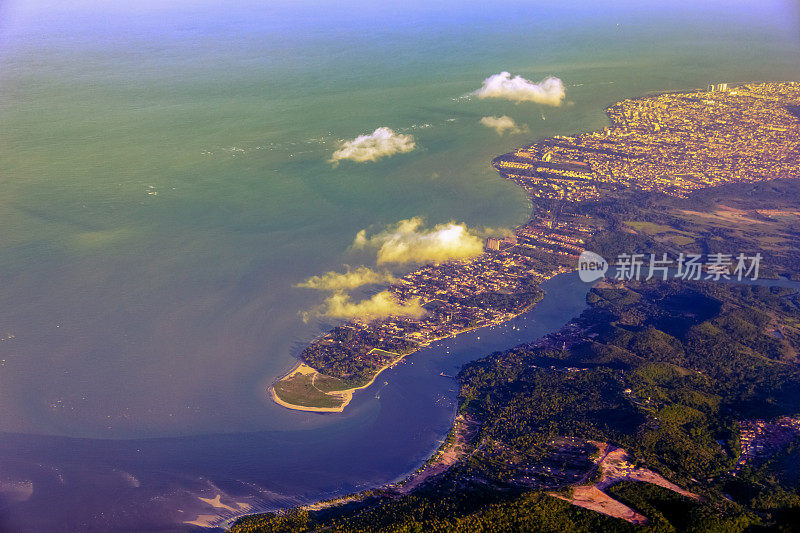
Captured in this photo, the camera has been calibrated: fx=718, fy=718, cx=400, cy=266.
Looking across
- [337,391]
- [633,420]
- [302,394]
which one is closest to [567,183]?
[633,420]

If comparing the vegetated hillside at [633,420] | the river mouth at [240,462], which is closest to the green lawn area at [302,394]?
the river mouth at [240,462]

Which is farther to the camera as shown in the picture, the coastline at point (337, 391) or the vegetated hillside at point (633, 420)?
the coastline at point (337, 391)

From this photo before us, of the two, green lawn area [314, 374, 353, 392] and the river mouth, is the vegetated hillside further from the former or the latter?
green lawn area [314, 374, 353, 392]

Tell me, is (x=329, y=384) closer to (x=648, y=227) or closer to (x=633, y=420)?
(x=633, y=420)

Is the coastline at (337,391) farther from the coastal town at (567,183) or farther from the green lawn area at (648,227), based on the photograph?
the green lawn area at (648,227)

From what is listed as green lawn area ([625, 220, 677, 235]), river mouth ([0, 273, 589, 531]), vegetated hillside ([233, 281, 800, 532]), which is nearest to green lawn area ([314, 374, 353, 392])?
river mouth ([0, 273, 589, 531])

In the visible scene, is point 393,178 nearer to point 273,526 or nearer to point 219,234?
point 219,234

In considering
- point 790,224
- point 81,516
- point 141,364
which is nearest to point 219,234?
point 141,364
